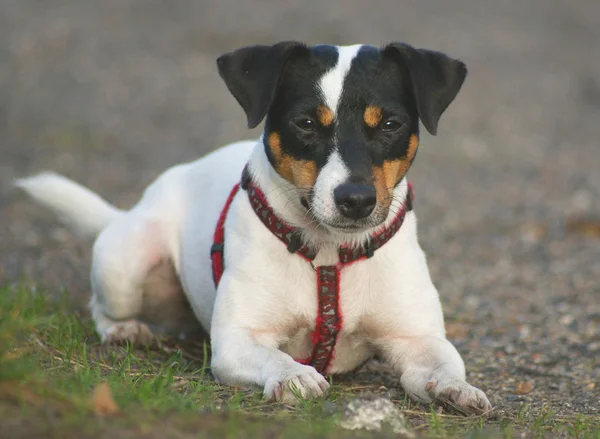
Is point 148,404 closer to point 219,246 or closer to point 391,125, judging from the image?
point 219,246

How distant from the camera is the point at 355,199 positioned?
3.71 m

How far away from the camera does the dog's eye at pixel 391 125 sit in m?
3.97

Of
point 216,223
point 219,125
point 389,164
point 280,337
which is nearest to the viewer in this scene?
point 389,164

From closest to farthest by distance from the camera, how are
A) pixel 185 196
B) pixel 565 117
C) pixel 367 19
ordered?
pixel 185 196, pixel 565 117, pixel 367 19

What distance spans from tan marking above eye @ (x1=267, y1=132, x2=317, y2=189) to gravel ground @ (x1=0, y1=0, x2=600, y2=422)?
1.42 m

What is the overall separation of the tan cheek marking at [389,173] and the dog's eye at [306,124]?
0.32m

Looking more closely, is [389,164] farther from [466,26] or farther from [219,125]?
[466,26]

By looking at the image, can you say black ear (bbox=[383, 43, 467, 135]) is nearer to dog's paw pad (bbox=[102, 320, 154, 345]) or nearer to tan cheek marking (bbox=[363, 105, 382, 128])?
tan cheek marking (bbox=[363, 105, 382, 128])

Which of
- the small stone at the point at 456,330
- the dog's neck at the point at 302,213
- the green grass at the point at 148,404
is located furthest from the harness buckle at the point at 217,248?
the small stone at the point at 456,330

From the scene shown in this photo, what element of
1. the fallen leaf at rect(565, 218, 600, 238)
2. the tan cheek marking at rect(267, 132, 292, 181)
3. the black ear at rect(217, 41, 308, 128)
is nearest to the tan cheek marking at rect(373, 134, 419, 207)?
the tan cheek marking at rect(267, 132, 292, 181)

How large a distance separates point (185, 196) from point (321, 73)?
4.68 ft

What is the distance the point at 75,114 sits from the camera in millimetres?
11758

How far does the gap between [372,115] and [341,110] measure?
0.43ft

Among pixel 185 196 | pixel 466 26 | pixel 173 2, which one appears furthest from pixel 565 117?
pixel 185 196
